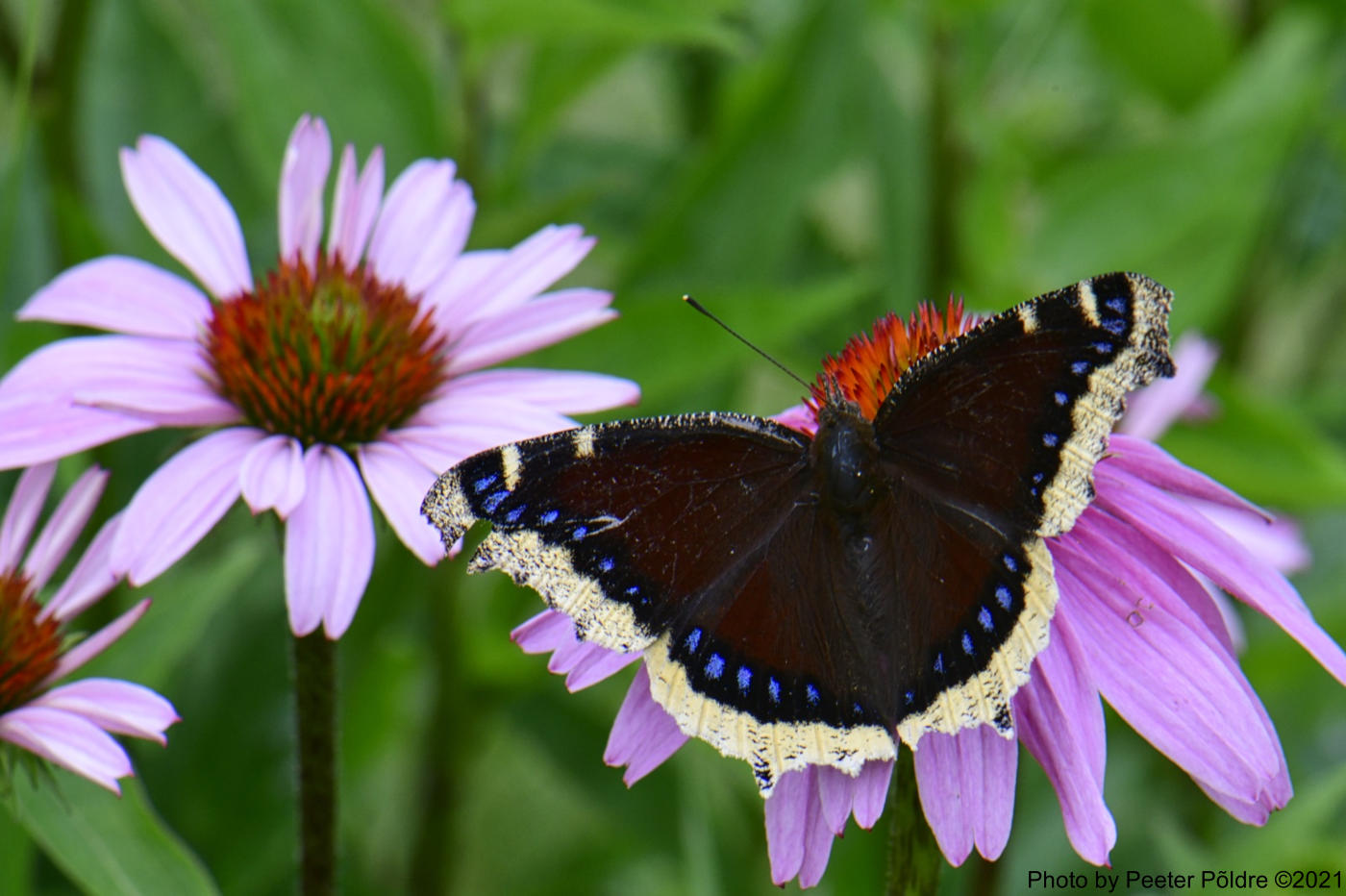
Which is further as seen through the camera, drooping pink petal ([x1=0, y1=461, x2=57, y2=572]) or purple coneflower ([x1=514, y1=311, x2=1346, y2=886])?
drooping pink petal ([x1=0, y1=461, x2=57, y2=572])

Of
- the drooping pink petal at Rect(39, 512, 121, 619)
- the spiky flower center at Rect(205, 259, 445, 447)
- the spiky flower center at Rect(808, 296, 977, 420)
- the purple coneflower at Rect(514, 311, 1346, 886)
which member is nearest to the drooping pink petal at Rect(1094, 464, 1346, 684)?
the purple coneflower at Rect(514, 311, 1346, 886)

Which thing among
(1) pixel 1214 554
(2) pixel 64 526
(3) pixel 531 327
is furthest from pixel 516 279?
(1) pixel 1214 554

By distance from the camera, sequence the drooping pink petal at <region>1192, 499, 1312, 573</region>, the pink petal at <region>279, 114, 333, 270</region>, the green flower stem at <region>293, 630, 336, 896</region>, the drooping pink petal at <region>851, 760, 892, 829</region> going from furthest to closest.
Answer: the drooping pink petal at <region>1192, 499, 1312, 573</region> → the pink petal at <region>279, 114, 333, 270</region> → the green flower stem at <region>293, 630, 336, 896</region> → the drooping pink petal at <region>851, 760, 892, 829</region>

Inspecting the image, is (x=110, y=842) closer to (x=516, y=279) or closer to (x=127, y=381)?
(x=127, y=381)

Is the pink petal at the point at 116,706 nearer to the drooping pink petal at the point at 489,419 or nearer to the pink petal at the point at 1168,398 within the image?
the drooping pink petal at the point at 489,419

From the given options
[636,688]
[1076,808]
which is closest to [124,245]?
[636,688]

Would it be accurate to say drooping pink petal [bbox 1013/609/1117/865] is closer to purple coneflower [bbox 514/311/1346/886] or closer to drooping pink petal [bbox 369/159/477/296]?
purple coneflower [bbox 514/311/1346/886]

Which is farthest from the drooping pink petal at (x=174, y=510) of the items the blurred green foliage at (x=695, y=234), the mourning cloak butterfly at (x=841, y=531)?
the blurred green foliage at (x=695, y=234)
